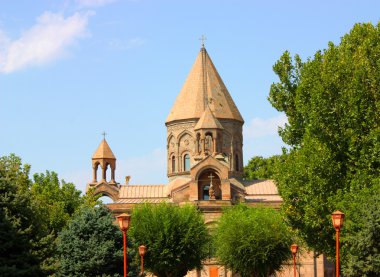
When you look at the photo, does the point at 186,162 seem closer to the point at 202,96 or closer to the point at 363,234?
the point at 202,96

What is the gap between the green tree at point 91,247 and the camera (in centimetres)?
3123

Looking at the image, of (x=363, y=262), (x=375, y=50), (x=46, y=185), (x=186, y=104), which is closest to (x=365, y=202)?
(x=363, y=262)

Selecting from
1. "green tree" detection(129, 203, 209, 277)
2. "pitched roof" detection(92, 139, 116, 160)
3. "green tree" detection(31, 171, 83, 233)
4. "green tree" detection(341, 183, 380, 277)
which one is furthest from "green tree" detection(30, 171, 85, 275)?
"green tree" detection(341, 183, 380, 277)

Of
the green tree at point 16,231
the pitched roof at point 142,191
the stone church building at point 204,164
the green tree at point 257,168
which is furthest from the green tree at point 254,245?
the green tree at point 257,168

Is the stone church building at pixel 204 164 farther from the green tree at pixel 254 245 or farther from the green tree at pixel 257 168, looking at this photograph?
the green tree at pixel 257 168

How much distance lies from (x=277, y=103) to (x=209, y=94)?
30.0 meters

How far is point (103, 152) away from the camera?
73062 millimetres

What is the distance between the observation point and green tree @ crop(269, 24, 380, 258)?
36.1m

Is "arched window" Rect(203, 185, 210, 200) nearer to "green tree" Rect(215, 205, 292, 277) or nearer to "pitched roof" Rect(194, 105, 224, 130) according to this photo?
"pitched roof" Rect(194, 105, 224, 130)

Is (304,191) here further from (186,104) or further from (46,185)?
(186,104)

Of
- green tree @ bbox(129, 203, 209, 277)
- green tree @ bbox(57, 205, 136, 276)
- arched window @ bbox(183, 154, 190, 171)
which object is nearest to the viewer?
green tree @ bbox(57, 205, 136, 276)

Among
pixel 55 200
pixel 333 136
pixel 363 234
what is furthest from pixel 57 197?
pixel 363 234

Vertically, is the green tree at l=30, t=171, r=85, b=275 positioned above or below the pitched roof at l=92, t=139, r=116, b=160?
below

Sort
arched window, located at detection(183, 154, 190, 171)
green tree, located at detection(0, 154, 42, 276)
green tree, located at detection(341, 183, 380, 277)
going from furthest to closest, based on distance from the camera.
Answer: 1. arched window, located at detection(183, 154, 190, 171)
2. green tree, located at detection(341, 183, 380, 277)
3. green tree, located at detection(0, 154, 42, 276)
